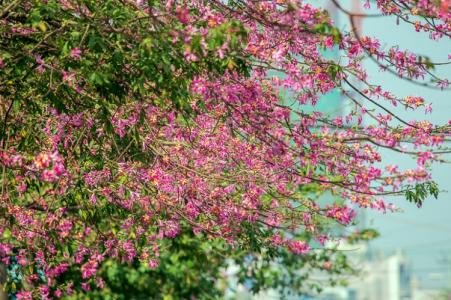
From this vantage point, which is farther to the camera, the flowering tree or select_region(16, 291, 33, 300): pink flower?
select_region(16, 291, 33, 300): pink flower

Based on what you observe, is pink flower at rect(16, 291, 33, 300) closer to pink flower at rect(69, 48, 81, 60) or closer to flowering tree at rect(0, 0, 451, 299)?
flowering tree at rect(0, 0, 451, 299)

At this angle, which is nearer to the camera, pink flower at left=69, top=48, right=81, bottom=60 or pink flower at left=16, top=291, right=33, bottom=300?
pink flower at left=69, top=48, right=81, bottom=60

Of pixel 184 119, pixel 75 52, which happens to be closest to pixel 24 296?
pixel 184 119

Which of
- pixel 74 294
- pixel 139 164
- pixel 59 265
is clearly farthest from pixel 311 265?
pixel 139 164

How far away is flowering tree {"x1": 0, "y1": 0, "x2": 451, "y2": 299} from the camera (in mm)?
8477

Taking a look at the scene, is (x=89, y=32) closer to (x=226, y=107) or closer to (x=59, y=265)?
(x=226, y=107)

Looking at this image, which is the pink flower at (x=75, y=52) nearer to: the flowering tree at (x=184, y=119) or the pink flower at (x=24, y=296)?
the flowering tree at (x=184, y=119)

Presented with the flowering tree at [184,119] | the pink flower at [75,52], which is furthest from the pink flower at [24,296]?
the pink flower at [75,52]

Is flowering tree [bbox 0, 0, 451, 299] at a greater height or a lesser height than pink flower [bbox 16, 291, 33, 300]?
greater

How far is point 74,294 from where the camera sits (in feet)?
51.8

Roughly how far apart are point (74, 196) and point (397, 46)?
3.60 meters

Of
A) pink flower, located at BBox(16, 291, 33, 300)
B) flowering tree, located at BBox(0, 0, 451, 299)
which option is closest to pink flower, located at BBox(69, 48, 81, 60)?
flowering tree, located at BBox(0, 0, 451, 299)

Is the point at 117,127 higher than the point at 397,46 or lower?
lower

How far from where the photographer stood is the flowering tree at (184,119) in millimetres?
8477
